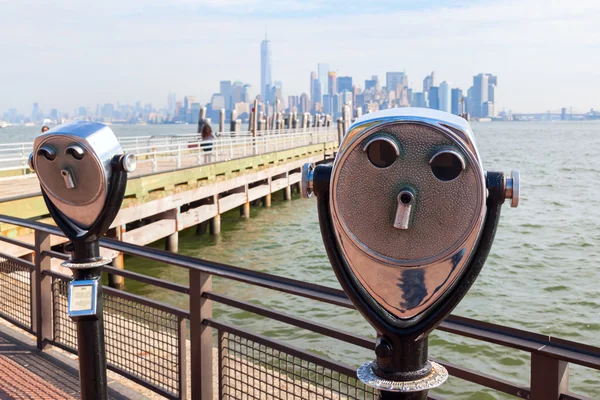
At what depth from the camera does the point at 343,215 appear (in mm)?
1639

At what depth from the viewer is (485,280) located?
14.2 metres

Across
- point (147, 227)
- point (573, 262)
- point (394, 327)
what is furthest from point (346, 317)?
point (394, 327)

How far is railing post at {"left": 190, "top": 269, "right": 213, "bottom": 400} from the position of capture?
3.40 meters

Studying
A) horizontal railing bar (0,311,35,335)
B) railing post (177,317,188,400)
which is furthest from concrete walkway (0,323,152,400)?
railing post (177,317,188,400)

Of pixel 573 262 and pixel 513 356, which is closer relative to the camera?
pixel 513 356

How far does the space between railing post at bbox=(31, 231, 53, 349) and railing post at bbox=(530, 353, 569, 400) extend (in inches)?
148

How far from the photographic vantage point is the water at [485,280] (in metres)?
9.59

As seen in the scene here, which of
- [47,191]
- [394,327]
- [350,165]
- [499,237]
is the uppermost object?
[350,165]

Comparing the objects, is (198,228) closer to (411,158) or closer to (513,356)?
(513,356)

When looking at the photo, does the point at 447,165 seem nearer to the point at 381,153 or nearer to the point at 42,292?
the point at 381,153

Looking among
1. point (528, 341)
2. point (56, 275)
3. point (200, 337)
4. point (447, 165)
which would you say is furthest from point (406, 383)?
point (56, 275)

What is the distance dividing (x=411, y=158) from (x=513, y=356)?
886 cm

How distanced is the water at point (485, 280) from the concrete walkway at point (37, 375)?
4764 mm

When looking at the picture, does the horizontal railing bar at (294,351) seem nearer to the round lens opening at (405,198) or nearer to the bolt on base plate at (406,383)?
the bolt on base plate at (406,383)
